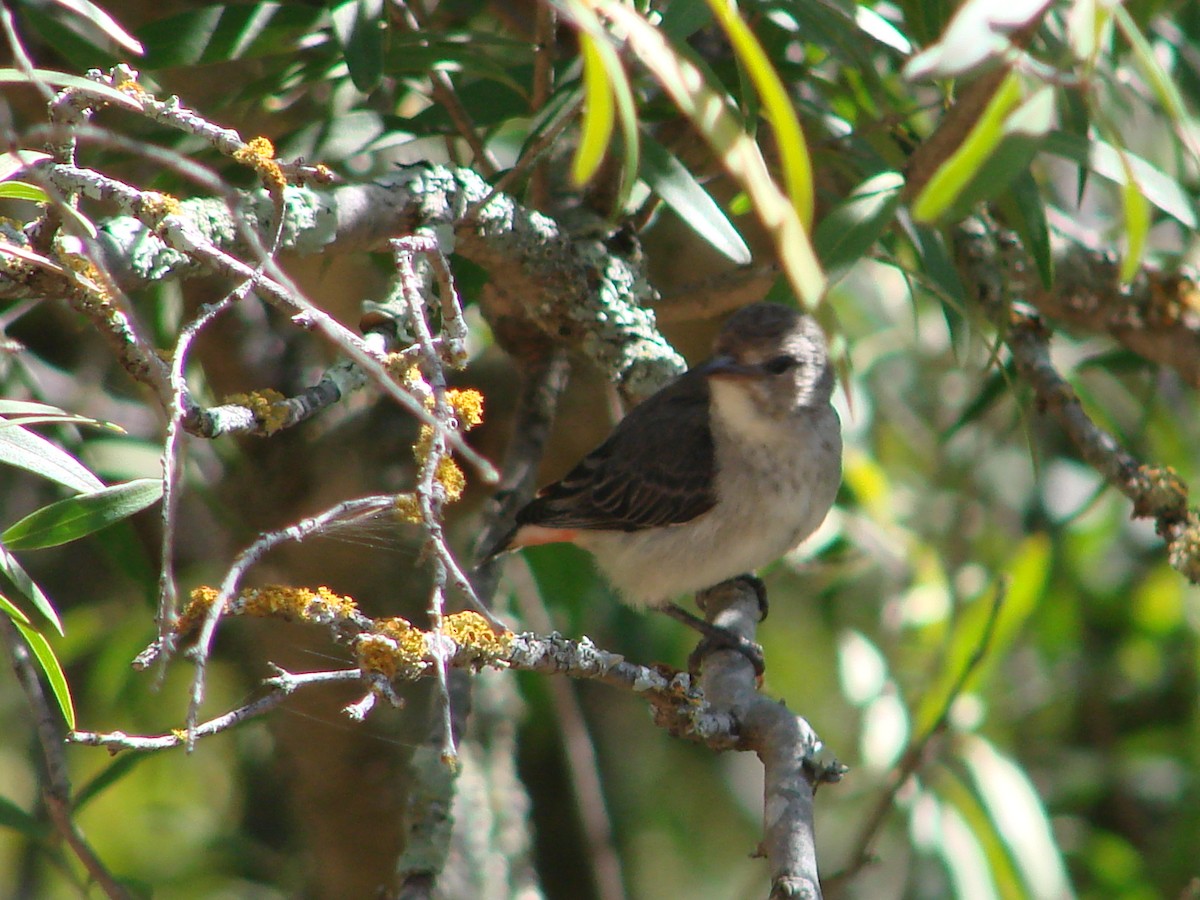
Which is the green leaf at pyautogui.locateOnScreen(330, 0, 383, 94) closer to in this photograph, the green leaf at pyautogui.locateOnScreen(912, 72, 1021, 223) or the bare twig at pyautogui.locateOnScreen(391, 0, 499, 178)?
the bare twig at pyautogui.locateOnScreen(391, 0, 499, 178)

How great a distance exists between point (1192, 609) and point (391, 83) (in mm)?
3592

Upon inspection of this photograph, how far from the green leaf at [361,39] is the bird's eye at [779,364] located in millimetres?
1482

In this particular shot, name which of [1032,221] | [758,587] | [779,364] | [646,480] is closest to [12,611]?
[1032,221]

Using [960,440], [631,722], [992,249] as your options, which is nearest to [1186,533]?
[992,249]

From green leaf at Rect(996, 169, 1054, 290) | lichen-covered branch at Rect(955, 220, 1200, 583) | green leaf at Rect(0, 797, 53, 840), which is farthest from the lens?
green leaf at Rect(0, 797, 53, 840)

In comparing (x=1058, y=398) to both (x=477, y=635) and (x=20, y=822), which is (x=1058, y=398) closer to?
(x=477, y=635)

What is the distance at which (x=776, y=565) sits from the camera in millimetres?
4051

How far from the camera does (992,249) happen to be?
3.17m

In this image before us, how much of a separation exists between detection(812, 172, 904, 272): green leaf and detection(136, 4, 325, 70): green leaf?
130 cm

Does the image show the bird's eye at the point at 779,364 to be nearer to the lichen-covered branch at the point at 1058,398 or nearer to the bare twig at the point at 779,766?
the lichen-covered branch at the point at 1058,398

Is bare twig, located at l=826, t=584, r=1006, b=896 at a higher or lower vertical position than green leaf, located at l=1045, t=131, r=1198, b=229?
lower

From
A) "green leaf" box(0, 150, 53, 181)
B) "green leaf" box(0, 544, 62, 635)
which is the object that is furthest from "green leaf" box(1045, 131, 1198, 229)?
"green leaf" box(0, 544, 62, 635)

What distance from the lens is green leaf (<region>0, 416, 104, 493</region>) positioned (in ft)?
6.11

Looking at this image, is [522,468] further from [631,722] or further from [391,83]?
[631,722]
